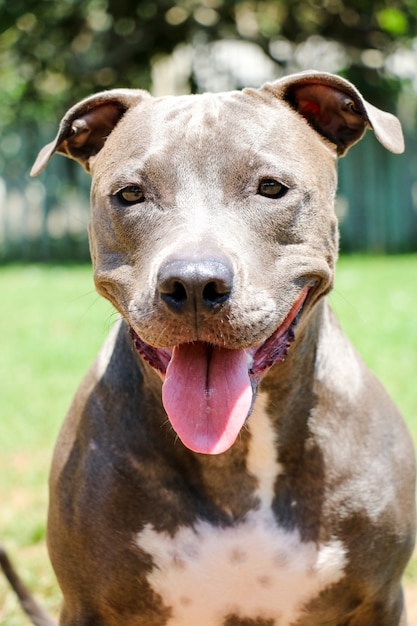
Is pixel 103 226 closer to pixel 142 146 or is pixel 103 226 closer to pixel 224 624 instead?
pixel 142 146

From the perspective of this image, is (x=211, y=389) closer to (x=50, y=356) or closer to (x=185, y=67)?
(x=50, y=356)

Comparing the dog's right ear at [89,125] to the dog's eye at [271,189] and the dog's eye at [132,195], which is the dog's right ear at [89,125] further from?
the dog's eye at [271,189]

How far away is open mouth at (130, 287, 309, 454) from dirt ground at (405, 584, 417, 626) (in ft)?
5.51

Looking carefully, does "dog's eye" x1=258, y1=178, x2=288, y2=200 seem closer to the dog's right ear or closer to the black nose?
the black nose

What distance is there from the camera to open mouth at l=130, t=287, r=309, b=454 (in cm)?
289

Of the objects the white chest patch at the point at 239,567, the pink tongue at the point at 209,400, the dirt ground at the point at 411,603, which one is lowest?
the dirt ground at the point at 411,603

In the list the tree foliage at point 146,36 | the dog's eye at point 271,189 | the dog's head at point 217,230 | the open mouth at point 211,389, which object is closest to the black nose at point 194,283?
the dog's head at point 217,230

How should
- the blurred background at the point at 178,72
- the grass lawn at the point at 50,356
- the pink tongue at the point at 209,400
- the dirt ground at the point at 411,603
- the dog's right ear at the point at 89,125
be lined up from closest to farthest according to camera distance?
the pink tongue at the point at 209,400
the dog's right ear at the point at 89,125
the dirt ground at the point at 411,603
the grass lawn at the point at 50,356
the blurred background at the point at 178,72

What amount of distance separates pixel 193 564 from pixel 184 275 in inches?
41.6

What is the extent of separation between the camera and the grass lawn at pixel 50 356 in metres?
4.89

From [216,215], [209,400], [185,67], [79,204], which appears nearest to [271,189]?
[216,215]

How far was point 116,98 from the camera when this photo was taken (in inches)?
137

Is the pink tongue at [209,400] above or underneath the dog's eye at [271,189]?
underneath

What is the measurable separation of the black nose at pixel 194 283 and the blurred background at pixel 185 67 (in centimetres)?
1371
